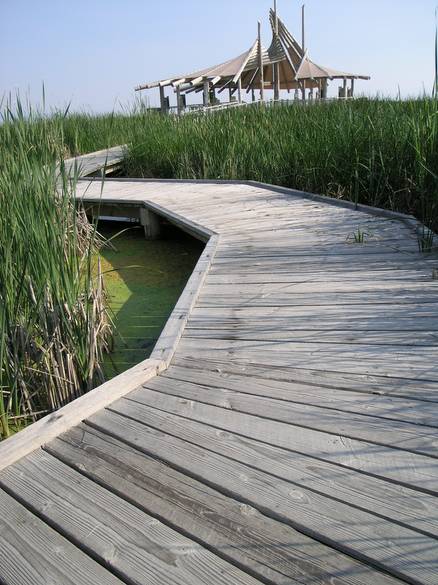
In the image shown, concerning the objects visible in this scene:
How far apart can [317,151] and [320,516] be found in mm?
3635

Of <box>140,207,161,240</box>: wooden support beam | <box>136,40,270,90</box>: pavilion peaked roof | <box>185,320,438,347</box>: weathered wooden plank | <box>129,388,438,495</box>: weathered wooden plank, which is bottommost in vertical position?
<box>129,388,438,495</box>: weathered wooden plank

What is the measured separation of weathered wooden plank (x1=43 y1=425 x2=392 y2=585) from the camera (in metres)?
0.84

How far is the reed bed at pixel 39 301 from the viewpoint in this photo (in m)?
1.66

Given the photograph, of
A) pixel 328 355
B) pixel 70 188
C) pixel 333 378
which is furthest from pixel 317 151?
pixel 333 378

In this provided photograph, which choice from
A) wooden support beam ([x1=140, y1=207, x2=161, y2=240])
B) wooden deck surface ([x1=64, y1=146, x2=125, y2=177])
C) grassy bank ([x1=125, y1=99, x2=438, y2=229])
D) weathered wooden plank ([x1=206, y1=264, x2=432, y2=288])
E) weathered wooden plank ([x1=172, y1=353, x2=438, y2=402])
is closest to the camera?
weathered wooden plank ([x1=172, y1=353, x2=438, y2=402])

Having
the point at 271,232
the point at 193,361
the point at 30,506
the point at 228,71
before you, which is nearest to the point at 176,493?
the point at 30,506

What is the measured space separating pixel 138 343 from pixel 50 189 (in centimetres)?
93

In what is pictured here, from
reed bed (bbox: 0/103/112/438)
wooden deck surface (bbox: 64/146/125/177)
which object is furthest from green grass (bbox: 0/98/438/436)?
wooden deck surface (bbox: 64/146/125/177)

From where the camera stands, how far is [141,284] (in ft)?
10.9

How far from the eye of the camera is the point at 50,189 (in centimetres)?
185

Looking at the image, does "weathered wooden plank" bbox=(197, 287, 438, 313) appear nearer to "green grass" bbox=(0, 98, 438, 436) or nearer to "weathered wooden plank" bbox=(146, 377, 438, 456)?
"green grass" bbox=(0, 98, 438, 436)

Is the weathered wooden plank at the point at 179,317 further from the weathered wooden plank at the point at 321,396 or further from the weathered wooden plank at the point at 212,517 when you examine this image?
the weathered wooden plank at the point at 212,517

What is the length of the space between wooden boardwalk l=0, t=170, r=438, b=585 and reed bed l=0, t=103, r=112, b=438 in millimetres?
375

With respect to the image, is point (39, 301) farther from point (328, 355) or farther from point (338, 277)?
point (338, 277)
